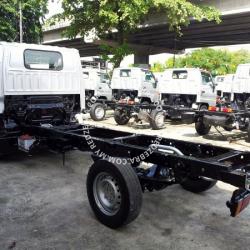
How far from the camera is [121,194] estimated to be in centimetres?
354

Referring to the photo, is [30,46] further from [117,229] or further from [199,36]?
[199,36]

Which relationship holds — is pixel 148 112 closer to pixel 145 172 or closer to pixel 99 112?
pixel 99 112

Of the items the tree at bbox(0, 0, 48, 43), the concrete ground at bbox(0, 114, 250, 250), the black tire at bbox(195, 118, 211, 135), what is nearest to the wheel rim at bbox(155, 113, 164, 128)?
the black tire at bbox(195, 118, 211, 135)

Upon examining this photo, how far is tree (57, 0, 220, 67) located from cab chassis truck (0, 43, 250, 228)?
34.2ft

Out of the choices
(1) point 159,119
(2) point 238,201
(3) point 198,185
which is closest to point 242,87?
(1) point 159,119

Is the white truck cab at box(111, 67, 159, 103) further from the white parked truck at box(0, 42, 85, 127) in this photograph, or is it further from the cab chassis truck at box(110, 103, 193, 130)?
the white parked truck at box(0, 42, 85, 127)

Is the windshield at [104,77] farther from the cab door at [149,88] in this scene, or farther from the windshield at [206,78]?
the windshield at [206,78]

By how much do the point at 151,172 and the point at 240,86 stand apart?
9.31 meters

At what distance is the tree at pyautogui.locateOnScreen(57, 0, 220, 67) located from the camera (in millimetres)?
16812

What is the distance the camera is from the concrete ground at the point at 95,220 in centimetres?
342

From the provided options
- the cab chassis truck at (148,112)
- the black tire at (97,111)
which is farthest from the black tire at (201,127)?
the black tire at (97,111)

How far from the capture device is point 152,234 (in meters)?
3.60

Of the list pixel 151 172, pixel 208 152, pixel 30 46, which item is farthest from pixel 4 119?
pixel 208 152

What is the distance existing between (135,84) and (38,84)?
29.4 feet
